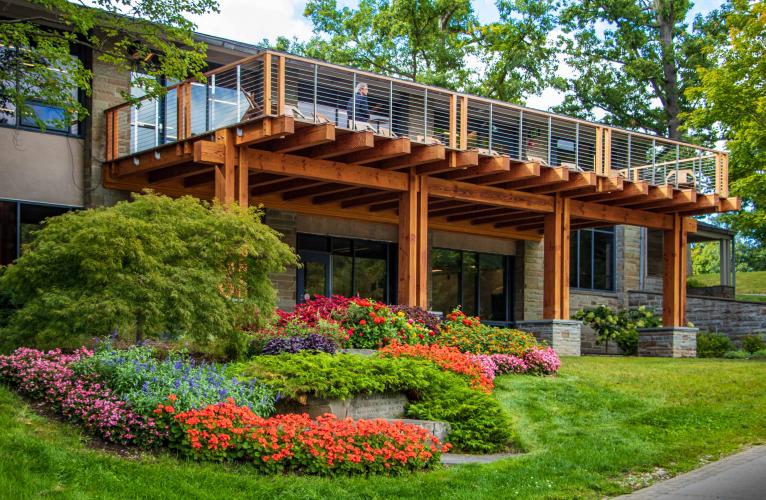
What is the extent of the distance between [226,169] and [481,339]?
537 cm

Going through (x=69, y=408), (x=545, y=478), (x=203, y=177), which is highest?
(x=203, y=177)

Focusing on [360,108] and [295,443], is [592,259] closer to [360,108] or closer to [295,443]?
[360,108]

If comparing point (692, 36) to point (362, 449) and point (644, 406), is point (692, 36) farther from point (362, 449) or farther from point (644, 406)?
point (362, 449)

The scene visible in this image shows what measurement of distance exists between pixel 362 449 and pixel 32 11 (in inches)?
510

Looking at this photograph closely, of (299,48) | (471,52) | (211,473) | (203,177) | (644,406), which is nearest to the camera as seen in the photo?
(211,473)

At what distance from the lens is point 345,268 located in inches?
967

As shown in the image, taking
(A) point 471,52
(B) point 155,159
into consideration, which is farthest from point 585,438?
(A) point 471,52

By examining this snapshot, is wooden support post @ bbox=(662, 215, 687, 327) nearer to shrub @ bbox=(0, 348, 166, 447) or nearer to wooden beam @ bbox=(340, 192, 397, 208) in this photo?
wooden beam @ bbox=(340, 192, 397, 208)

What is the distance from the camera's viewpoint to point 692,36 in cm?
3853

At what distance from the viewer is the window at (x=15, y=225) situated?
18750mm

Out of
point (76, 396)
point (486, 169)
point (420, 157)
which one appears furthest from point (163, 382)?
point (486, 169)

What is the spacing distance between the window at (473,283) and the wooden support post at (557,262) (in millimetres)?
3916

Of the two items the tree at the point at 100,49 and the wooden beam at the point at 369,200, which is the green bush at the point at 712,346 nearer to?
the wooden beam at the point at 369,200

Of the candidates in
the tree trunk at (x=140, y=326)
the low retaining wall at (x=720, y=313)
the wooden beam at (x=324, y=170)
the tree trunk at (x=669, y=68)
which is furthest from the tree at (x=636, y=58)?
the tree trunk at (x=140, y=326)
